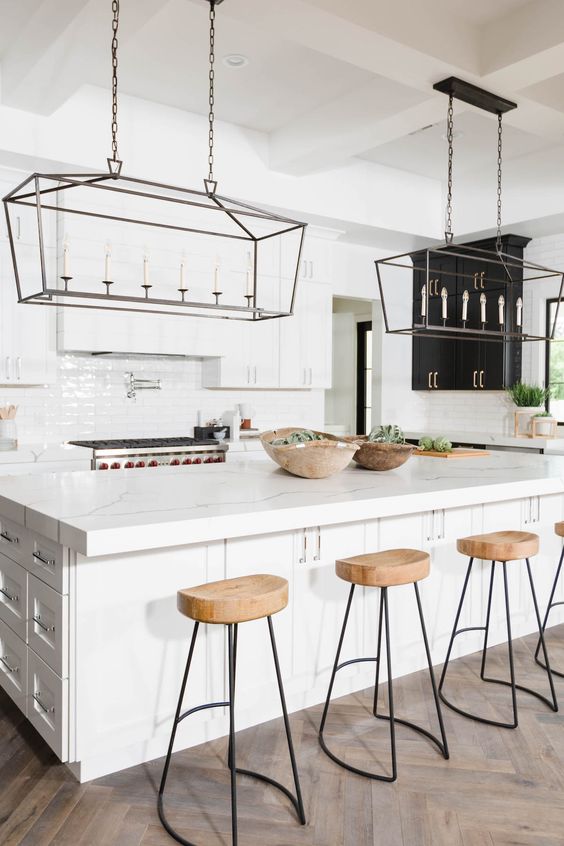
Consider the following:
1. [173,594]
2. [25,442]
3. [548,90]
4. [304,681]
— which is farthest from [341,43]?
[25,442]

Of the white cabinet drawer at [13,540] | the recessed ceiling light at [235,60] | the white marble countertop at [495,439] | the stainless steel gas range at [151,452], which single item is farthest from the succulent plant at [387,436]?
the white marble countertop at [495,439]

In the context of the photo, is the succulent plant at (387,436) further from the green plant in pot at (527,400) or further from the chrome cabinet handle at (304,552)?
the green plant in pot at (527,400)

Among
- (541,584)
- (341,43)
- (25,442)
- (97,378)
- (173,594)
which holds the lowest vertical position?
(541,584)

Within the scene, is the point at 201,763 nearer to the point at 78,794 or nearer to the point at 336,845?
the point at 78,794

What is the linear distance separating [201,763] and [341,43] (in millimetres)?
3230

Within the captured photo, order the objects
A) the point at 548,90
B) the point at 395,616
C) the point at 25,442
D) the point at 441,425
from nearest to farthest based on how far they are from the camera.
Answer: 1. the point at 395,616
2. the point at 548,90
3. the point at 25,442
4. the point at 441,425

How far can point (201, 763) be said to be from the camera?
2.59 metres

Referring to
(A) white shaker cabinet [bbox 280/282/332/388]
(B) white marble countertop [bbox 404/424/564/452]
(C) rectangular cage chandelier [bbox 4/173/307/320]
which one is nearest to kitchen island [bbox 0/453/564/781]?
(C) rectangular cage chandelier [bbox 4/173/307/320]

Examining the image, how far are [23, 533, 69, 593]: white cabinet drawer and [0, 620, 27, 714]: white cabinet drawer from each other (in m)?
0.34

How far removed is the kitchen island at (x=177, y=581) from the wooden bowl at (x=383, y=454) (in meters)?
0.13

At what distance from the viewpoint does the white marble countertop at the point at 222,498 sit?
2.32m

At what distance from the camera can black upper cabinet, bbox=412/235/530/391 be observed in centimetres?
680

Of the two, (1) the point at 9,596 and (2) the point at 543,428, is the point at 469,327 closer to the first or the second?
(2) the point at 543,428

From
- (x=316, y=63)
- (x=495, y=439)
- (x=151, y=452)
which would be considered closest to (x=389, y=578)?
(x=151, y=452)
